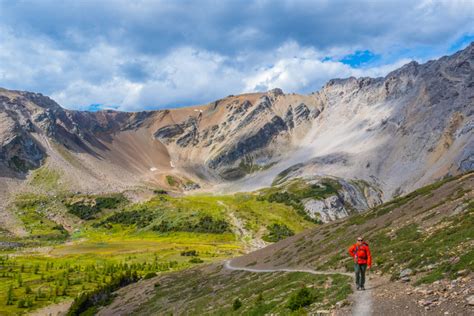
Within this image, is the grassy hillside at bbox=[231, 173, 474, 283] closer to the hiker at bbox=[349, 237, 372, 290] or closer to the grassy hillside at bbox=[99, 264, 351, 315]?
the hiker at bbox=[349, 237, 372, 290]

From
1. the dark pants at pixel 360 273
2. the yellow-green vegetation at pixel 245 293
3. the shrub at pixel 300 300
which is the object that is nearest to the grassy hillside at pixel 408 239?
the dark pants at pixel 360 273

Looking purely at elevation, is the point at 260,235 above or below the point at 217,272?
below

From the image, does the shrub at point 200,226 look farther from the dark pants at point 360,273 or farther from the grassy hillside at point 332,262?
the dark pants at point 360,273

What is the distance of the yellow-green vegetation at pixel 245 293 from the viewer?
2855 cm

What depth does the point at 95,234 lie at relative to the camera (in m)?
192

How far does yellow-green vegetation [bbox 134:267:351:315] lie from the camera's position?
2855 centimetres

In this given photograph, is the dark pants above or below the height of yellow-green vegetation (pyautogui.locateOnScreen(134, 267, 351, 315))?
above

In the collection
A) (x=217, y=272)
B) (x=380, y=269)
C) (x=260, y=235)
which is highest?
(x=380, y=269)

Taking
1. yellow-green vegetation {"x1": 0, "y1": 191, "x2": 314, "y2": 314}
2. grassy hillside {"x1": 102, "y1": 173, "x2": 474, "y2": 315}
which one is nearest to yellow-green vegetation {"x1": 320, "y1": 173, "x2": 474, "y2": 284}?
grassy hillside {"x1": 102, "y1": 173, "x2": 474, "y2": 315}

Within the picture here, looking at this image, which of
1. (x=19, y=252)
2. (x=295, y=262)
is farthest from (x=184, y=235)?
(x=295, y=262)

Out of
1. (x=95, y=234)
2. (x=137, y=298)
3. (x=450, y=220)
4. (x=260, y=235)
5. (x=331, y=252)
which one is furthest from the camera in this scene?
(x=95, y=234)

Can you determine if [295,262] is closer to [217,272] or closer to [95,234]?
[217,272]

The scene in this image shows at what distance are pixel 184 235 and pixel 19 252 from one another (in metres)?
63.7

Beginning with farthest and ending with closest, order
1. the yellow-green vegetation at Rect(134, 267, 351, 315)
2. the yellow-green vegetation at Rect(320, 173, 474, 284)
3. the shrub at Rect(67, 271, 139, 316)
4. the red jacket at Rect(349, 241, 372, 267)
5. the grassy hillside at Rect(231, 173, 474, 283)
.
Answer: the shrub at Rect(67, 271, 139, 316) → the yellow-green vegetation at Rect(134, 267, 351, 315) → the grassy hillside at Rect(231, 173, 474, 283) → the red jacket at Rect(349, 241, 372, 267) → the yellow-green vegetation at Rect(320, 173, 474, 284)
